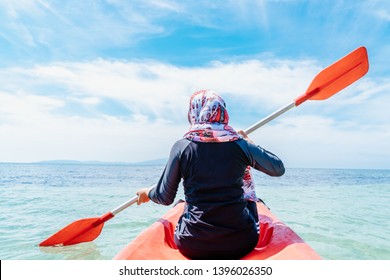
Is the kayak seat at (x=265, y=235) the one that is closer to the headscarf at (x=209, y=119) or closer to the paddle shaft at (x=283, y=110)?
the headscarf at (x=209, y=119)

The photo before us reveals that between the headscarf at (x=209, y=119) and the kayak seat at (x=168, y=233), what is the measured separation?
37.7 inches

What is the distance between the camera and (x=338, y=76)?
13.0 ft

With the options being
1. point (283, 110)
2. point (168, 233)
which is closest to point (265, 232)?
point (168, 233)

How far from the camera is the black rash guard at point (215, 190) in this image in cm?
187

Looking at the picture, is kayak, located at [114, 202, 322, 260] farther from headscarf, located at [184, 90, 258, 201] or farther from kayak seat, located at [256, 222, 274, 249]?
headscarf, located at [184, 90, 258, 201]

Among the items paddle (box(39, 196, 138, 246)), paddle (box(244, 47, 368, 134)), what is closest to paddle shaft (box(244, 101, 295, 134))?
paddle (box(244, 47, 368, 134))

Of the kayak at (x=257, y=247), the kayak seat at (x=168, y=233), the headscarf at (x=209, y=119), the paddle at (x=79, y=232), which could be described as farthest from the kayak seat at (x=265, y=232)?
the paddle at (x=79, y=232)

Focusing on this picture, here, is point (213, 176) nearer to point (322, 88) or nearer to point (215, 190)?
point (215, 190)

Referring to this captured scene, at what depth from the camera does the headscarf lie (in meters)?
1.90

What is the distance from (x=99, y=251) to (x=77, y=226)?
1.62 ft

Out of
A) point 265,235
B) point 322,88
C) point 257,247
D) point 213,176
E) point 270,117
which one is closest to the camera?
point 213,176

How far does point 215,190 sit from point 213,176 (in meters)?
0.09

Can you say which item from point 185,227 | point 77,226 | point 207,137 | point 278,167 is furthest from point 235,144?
point 77,226

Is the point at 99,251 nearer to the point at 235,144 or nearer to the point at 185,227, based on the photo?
the point at 185,227
